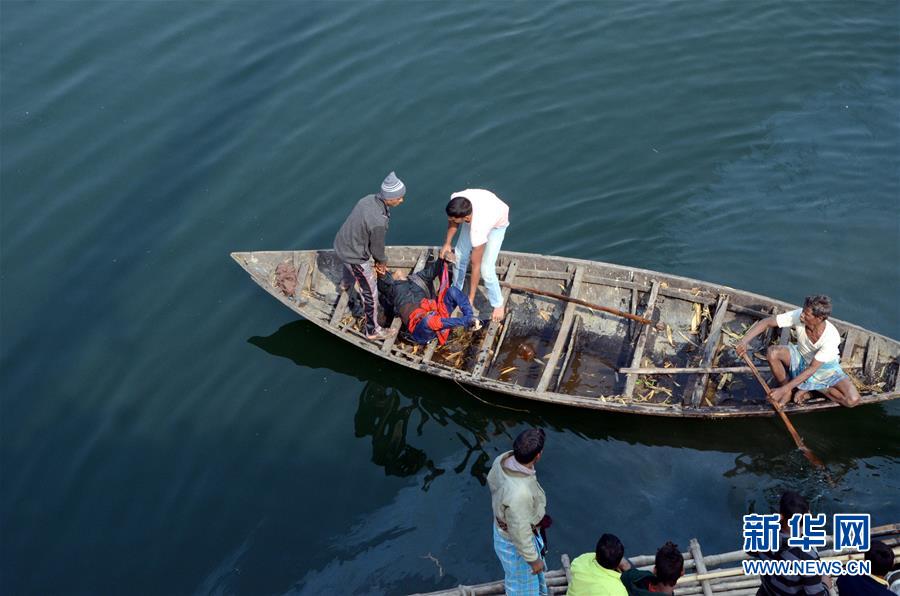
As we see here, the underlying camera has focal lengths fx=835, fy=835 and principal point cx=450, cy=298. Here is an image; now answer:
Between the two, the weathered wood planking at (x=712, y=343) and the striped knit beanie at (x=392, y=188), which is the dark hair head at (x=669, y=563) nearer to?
the weathered wood planking at (x=712, y=343)

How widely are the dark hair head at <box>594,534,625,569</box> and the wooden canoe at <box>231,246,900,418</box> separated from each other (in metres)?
3.97

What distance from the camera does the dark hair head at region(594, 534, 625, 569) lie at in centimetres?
705

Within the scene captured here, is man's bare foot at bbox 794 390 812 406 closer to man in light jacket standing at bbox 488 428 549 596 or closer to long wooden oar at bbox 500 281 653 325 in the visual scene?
long wooden oar at bbox 500 281 653 325

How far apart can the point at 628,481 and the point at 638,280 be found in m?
2.99

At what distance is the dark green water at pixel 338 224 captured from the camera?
10859 mm

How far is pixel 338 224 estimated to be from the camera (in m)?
14.9

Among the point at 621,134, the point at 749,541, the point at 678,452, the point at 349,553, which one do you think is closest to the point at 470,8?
the point at 621,134

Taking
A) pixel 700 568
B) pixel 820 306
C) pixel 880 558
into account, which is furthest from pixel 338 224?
pixel 880 558

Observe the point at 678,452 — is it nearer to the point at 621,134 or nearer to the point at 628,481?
the point at 628,481

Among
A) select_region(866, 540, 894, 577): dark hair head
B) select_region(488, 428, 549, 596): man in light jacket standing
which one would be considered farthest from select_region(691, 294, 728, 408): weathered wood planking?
select_region(488, 428, 549, 596): man in light jacket standing

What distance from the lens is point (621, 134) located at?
15.8 meters

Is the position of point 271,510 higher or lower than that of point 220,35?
lower

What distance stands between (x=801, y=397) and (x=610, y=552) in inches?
192

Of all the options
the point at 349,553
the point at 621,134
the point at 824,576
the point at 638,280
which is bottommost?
the point at 349,553
